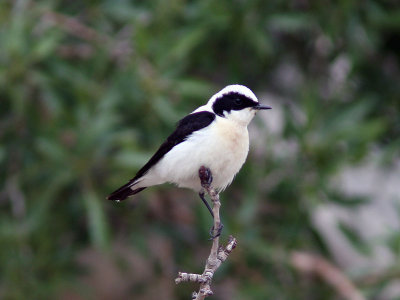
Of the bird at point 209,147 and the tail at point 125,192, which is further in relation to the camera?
the tail at point 125,192

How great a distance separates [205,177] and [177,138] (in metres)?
0.35

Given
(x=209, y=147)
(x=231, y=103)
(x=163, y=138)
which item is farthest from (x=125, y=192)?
(x=163, y=138)

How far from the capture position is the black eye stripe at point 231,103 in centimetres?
273

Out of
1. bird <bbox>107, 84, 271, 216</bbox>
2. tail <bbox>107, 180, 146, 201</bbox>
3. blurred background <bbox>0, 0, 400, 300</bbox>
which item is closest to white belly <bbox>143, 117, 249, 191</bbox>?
bird <bbox>107, 84, 271, 216</bbox>

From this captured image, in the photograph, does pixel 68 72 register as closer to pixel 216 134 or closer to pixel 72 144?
pixel 72 144

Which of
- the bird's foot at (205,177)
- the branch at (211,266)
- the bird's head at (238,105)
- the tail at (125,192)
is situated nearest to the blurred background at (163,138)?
the tail at (125,192)

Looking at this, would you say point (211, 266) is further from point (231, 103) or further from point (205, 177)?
point (231, 103)

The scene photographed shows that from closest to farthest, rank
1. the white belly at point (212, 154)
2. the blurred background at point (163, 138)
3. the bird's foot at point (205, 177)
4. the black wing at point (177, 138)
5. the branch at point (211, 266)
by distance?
the branch at point (211, 266), the bird's foot at point (205, 177), the white belly at point (212, 154), the black wing at point (177, 138), the blurred background at point (163, 138)

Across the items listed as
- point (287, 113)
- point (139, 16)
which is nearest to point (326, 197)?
point (287, 113)

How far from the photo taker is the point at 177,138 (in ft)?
9.28

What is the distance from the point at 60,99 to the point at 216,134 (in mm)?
2159

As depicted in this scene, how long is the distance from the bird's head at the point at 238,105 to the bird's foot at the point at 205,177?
9.9 inches

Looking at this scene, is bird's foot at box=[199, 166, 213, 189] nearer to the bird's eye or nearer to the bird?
the bird

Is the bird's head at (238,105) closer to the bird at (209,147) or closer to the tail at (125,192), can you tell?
the bird at (209,147)
